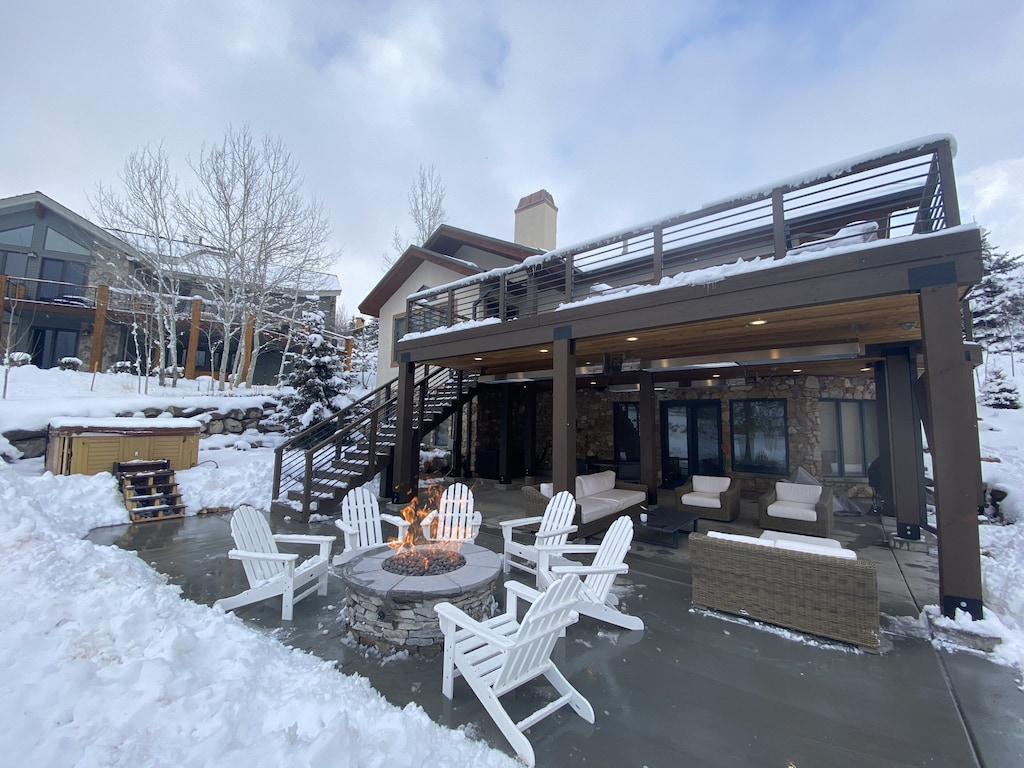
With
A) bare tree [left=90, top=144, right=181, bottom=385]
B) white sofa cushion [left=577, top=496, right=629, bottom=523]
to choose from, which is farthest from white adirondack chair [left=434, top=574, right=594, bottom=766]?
bare tree [left=90, top=144, right=181, bottom=385]

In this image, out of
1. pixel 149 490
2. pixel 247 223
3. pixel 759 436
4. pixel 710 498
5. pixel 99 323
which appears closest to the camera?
pixel 710 498

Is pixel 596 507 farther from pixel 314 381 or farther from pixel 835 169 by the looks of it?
pixel 314 381

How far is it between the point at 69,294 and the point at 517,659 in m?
21.4

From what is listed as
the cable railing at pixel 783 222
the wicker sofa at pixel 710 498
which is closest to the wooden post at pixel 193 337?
the cable railing at pixel 783 222

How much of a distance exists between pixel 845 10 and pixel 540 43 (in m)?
5.13

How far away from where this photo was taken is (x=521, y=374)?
10938mm

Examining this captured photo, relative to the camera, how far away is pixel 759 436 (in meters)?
9.82

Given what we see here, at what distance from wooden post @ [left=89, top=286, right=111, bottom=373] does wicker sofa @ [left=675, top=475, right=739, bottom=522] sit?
17732 millimetres

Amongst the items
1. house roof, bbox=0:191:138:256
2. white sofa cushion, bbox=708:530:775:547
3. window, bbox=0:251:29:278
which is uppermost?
house roof, bbox=0:191:138:256

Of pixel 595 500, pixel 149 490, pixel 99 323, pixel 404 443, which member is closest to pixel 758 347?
pixel 595 500

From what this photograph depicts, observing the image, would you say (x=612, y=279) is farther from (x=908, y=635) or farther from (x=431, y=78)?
(x=908, y=635)

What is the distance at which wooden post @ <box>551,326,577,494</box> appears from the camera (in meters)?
6.21

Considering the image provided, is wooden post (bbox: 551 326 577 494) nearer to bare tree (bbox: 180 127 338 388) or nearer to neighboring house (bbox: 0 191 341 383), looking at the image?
bare tree (bbox: 180 127 338 388)

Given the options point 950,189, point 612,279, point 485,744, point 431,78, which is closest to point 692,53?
point 612,279
